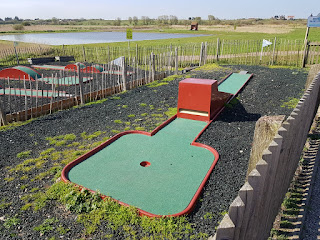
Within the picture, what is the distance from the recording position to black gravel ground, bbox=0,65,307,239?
11.6 feet

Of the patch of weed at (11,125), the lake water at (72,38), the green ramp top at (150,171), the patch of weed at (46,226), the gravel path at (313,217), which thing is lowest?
the patch of weed at (46,226)

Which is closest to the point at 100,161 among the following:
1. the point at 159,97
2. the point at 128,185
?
the point at 128,185

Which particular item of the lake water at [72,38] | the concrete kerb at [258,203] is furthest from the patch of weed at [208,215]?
the lake water at [72,38]

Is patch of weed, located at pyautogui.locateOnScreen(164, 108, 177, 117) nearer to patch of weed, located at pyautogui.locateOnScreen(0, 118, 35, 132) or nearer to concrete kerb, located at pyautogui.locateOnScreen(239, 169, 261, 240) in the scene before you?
patch of weed, located at pyautogui.locateOnScreen(0, 118, 35, 132)

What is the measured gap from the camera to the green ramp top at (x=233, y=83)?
10489mm

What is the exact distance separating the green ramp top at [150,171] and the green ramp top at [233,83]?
4962 millimetres

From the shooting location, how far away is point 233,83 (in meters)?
11.5

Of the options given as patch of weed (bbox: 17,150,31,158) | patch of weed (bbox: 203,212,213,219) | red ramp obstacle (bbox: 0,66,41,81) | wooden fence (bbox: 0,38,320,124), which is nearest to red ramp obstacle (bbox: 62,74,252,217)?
patch of weed (bbox: 203,212,213,219)

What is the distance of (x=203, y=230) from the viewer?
3320mm

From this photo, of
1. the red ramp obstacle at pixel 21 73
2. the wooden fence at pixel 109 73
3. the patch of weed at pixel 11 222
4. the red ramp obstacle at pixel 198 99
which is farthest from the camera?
the red ramp obstacle at pixel 21 73

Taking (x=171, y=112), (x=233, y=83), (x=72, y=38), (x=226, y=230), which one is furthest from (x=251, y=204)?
(x=72, y=38)

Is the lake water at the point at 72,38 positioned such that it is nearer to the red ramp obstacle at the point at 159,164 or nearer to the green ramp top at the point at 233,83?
the green ramp top at the point at 233,83

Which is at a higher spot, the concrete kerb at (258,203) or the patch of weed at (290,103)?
the concrete kerb at (258,203)

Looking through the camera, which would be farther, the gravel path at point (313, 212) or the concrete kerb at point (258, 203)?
the gravel path at point (313, 212)
